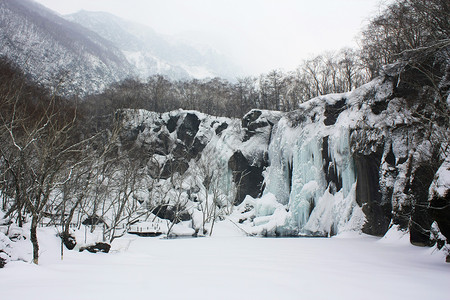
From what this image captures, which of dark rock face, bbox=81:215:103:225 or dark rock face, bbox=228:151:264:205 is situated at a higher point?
dark rock face, bbox=228:151:264:205

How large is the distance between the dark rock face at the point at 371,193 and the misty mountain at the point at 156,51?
92468 millimetres

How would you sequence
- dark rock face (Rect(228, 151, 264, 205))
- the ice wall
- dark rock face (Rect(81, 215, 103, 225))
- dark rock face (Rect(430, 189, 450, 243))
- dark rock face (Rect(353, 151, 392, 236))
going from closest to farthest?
dark rock face (Rect(430, 189, 450, 243)) → dark rock face (Rect(81, 215, 103, 225)) → dark rock face (Rect(353, 151, 392, 236)) → the ice wall → dark rock face (Rect(228, 151, 264, 205))

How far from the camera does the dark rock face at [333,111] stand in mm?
16219

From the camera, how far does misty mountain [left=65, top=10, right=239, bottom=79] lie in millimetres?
105875

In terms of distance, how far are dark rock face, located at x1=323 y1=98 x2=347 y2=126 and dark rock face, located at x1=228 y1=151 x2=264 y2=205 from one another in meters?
8.03

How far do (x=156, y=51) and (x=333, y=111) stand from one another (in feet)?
401

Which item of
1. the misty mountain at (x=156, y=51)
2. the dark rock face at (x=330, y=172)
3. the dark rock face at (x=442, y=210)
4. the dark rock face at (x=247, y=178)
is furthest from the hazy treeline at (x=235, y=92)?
the misty mountain at (x=156, y=51)

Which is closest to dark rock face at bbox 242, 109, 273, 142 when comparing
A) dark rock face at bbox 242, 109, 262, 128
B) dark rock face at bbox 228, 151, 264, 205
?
dark rock face at bbox 242, 109, 262, 128

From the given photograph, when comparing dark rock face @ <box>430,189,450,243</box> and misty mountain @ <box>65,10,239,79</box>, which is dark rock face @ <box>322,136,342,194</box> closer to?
dark rock face @ <box>430,189,450,243</box>

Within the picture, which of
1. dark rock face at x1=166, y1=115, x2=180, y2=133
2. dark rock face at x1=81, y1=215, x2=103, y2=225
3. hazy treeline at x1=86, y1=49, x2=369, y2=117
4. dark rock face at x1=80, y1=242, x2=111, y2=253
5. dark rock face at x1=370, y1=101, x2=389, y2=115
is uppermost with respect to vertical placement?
hazy treeline at x1=86, y1=49, x2=369, y2=117

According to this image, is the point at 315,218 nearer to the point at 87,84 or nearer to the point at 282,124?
the point at 282,124

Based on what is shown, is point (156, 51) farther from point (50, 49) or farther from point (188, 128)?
point (188, 128)

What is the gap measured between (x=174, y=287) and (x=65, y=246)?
4.55 meters

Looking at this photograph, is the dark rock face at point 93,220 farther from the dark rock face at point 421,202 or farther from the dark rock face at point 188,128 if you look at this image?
the dark rock face at point 188,128
